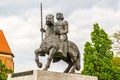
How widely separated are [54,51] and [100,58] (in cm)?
1768

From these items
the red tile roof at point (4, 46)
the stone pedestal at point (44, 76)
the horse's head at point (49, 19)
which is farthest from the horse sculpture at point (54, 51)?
the red tile roof at point (4, 46)

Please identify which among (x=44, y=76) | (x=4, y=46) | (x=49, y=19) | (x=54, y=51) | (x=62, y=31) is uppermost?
(x=4, y=46)

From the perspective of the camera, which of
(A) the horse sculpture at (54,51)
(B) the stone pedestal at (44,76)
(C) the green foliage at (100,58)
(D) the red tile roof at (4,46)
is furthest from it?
(D) the red tile roof at (4,46)

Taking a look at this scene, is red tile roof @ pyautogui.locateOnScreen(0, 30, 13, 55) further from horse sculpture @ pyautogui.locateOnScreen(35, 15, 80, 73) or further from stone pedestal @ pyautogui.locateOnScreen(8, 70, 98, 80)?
stone pedestal @ pyautogui.locateOnScreen(8, 70, 98, 80)

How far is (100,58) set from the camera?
107 ft

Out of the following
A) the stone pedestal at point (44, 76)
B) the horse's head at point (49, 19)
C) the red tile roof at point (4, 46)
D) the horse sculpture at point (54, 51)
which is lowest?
the stone pedestal at point (44, 76)

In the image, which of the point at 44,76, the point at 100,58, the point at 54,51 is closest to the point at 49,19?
the point at 54,51

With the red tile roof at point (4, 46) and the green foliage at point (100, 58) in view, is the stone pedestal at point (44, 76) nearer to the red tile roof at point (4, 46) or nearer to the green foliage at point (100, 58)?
the green foliage at point (100, 58)

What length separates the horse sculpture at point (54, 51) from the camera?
1516cm

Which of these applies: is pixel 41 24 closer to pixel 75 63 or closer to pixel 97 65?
pixel 75 63

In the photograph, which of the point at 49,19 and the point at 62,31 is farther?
the point at 62,31

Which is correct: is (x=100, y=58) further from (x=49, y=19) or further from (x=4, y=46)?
(x=4, y=46)

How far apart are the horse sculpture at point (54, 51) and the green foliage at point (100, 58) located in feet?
51.6

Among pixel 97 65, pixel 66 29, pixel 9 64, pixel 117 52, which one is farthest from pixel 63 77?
pixel 9 64
